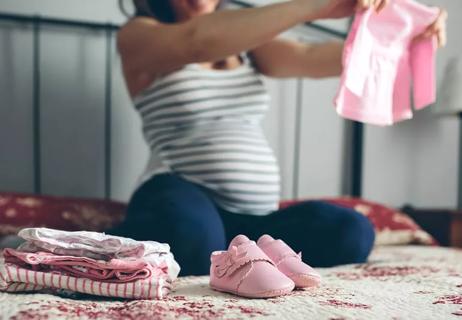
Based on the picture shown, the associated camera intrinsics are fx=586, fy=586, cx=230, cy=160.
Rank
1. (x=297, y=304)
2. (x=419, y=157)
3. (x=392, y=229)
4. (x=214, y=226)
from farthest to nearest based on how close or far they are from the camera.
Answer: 1. (x=419, y=157)
2. (x=392, y=229)
3. (x=214, y=226)
4. (x=297, y=304)

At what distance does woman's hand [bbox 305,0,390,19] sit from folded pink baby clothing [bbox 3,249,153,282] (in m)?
0.55

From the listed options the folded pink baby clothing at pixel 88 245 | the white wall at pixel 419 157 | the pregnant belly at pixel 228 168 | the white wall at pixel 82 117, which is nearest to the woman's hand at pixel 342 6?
the pregnant belly at pixel 228 168

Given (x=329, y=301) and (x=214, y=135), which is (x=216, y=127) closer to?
(x=214, y=135)

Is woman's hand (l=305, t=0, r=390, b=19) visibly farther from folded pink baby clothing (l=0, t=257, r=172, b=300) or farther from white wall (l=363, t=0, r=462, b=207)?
white wall (l=363, t=0, r=462, b=207)

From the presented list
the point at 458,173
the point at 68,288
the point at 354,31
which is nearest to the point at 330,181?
the point at 458,173

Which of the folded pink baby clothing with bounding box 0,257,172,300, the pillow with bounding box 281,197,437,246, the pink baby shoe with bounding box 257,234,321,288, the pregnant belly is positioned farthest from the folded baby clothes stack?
the pillow with bounding box 281,197,437,246

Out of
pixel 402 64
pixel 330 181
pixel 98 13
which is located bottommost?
pixel 330 181

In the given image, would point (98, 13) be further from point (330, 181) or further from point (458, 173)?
point (458, 173)

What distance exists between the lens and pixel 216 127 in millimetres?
1202

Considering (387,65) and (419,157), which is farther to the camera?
(419,157)

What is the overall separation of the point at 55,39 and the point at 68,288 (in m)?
1.06

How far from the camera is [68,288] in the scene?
69 centimetres

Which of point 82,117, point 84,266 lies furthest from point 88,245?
point 82,117

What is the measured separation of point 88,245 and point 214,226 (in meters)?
0.30
